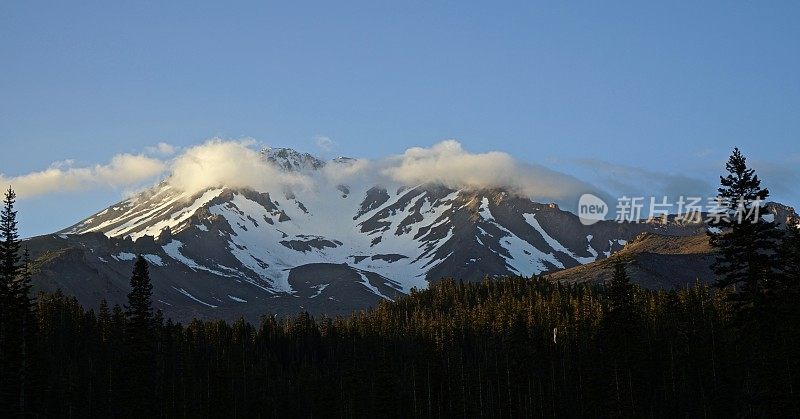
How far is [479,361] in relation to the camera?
6147 inches

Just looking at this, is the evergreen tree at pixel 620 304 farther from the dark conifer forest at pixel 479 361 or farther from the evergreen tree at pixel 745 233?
the evergreen tree at pixel 745 233

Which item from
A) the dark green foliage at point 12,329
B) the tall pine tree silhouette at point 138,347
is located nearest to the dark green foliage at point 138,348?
the tall pine tree silhouette at point 138,347

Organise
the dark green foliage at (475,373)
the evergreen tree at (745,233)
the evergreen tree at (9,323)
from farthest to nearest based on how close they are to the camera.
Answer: the dark green foliage at (475,373)
the evergreen tree at (9,323)
the evergreen tree at (745,233)

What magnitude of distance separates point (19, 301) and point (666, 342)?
3273 inches

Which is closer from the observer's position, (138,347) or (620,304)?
(620,304)

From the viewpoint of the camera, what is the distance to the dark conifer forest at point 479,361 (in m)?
54.7

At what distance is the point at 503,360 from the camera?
5738 inches

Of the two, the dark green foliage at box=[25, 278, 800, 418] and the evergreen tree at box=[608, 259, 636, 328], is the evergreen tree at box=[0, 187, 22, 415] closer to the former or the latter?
the dark green foliage at box=[25, 278, 800, 418]

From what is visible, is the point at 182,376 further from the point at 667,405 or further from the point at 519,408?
the point at 667,405

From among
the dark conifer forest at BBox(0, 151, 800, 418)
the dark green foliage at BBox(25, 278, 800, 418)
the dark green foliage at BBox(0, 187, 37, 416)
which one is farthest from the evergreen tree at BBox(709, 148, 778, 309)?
the dark green foliage at BBox(0, 187, 37, 416)

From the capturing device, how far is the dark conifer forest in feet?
179

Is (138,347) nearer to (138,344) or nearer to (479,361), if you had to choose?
(138,344)

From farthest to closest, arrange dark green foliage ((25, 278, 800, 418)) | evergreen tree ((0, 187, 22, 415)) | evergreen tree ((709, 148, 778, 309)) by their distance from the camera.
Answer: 1. dark green foliage ((25, 278, 800, 418))
2. evergreen tree ((0, 187, 22, 415))
3. evergreen tree ((709, 148, 778, 309))

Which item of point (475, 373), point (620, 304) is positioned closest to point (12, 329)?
point (620, 304)
